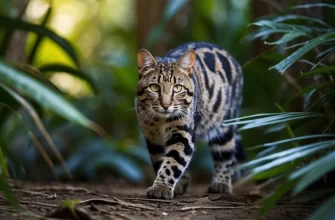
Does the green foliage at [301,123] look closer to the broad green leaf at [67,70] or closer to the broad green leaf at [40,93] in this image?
the broad green leaf at [40,93]

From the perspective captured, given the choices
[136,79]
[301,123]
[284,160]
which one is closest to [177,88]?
[301,123]

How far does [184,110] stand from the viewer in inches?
156

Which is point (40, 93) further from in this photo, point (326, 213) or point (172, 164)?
point (172, 164)

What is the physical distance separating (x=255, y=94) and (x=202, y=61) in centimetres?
199

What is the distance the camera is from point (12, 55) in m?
5.74

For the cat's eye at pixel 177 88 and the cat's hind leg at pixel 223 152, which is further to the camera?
the cat's hind leg at pixel 223 152

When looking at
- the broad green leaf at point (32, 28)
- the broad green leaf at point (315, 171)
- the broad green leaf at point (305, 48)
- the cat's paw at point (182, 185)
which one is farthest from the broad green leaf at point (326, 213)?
the broad green leaf at point (32, 28)

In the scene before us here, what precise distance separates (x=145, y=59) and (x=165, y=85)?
0.29 metres

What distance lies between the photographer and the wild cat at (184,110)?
153 inches

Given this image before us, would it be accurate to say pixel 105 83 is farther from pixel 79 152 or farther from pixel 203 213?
pixel 203 213

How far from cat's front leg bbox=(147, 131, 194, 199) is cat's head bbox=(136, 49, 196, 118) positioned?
201 mm

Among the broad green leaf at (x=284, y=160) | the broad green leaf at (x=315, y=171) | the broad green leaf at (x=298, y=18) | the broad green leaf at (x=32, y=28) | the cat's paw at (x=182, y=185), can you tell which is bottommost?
the broad green leaf at (x=315, y=171)

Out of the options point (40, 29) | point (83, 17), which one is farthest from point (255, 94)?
point (83, 17)

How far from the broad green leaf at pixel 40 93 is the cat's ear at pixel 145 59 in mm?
1876
